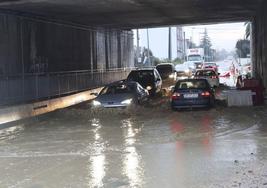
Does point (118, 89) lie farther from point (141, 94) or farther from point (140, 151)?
point (140, 151)

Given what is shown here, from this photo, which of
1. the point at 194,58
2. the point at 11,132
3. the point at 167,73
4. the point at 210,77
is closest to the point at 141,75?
the point at 210,77

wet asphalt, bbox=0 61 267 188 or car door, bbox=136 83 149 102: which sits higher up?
car door, bbox=136 83 149 102

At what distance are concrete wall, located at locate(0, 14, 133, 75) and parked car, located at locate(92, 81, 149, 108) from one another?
18.5ft

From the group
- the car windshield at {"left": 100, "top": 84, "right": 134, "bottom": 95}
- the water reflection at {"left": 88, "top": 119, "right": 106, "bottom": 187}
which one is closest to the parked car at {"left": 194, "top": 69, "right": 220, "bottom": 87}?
the car windshield at {"left": 100, "top": 84, "right": 134, "bottom": 95}

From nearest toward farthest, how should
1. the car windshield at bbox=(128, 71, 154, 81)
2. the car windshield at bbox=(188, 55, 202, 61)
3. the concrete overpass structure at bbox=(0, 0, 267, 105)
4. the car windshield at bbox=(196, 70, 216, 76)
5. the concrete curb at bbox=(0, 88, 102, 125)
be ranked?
1. the concrete curb at bbox=(0, 88, 102, 125)
2. the concrete overpass structure at bbox=(0, 0, 267, 105)
3. the car windshield at bbox=(128, 71, 154, 81)
4. the car windshield at bbox=(196, 70, 216, 76)
5. the car windshield at bbox=(188, 55, 202, 61)

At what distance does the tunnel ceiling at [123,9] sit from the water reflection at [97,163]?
1120 centimetres

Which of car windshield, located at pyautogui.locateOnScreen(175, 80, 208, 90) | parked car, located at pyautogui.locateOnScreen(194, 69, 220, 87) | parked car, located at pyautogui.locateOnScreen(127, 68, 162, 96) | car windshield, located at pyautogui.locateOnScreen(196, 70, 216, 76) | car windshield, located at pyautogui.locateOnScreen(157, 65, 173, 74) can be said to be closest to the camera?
car windshield, located at pyautogui.locateOnScreen(175, 80, 208, 90)

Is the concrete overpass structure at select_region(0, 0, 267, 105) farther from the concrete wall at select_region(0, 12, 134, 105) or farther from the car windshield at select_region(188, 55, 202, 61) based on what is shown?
the car windshield at select_region(188, 55, 202, 61)

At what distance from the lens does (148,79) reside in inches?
1200

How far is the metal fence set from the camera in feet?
71.6

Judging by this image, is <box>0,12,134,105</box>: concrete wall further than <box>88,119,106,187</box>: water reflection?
Yes

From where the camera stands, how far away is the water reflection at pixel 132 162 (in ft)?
28.3

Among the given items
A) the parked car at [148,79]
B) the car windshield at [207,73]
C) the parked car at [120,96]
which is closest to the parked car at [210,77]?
the car windshield at [207,73]

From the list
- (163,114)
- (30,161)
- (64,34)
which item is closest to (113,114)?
(163,114)
